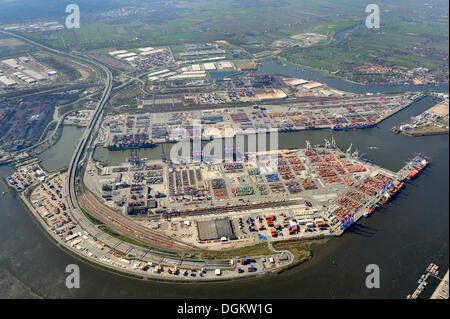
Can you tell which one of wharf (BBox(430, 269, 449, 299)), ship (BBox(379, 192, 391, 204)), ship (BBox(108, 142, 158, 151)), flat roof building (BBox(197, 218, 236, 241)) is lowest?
wharf (BBox(430, 269, 449, 299))

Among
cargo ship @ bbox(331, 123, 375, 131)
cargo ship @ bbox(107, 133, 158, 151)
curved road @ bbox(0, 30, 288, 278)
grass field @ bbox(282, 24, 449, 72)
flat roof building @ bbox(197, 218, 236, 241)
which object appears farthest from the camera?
grass field @ bbox(282, 24, 449, 72)

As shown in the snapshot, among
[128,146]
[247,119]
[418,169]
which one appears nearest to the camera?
[418,169]

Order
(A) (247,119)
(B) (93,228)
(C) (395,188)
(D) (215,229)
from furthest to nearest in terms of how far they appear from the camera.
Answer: (A) (247,119), (C) (395,188), (B) (93,228), (D) (215,229)

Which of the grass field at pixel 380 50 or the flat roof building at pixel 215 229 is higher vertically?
the grass field at pixel 380 50

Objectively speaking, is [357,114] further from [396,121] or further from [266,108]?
[266,108]

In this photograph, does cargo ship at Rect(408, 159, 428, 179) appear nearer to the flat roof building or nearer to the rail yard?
the rail yard

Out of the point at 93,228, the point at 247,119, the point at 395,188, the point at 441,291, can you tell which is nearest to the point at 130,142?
the point at 93,228

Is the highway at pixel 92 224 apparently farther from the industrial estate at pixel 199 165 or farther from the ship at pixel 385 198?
the ship at pixel 385 198

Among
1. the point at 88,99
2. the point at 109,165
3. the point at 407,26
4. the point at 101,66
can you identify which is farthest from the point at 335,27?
the point at 109,165

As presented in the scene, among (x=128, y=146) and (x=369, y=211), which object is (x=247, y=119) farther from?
(x=369, y=211)

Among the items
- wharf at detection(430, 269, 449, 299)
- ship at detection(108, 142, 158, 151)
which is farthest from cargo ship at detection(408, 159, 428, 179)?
ship at detection(108, 142, 158, 151)

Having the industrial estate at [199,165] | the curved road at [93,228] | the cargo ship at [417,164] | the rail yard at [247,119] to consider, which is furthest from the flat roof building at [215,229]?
the cargo ship at [417,164]
